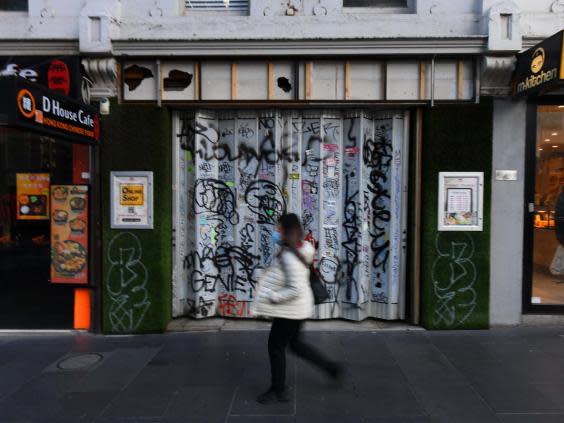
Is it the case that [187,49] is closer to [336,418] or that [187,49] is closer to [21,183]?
[21,183]

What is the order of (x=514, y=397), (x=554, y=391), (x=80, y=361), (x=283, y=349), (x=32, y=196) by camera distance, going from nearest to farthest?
1. (x=283, y=349)
2. (x=514, y=397)
3. (x=554, y=391)
4. (x=80, y=361)
5. (x=32, y=196)

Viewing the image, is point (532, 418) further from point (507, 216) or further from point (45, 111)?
point (45, 111)

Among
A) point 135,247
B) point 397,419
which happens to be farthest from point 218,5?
point 397,419

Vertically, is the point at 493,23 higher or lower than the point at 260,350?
higher

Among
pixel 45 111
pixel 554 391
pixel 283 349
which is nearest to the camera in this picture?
pixel 283 349

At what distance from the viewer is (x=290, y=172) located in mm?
6648

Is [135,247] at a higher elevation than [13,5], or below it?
below

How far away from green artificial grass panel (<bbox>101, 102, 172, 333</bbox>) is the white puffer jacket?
2.82 meters

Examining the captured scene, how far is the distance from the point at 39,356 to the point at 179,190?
9.50 feet

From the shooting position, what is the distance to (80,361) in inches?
211

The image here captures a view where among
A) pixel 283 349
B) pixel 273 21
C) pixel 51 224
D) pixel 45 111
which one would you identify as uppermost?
pixel 273 21

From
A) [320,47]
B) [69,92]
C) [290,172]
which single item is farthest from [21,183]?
Result: [320,47]

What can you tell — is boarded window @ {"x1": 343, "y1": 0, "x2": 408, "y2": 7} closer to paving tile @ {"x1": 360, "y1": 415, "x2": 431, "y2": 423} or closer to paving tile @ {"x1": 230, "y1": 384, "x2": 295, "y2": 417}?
paving tile @ {"x1": 230, "y1": 384, "x2": 295, "y2": 417}

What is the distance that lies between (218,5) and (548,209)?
5851 mm
